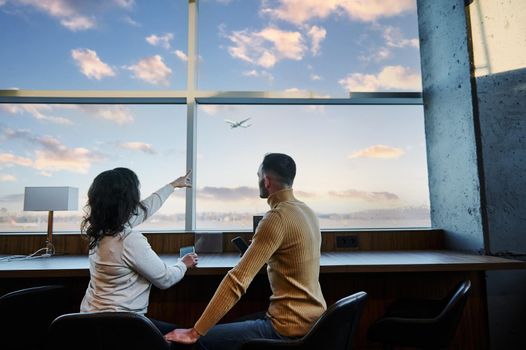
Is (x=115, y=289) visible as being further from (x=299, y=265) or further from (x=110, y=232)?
(x=299, y=265)

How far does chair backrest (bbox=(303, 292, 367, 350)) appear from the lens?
0.99m

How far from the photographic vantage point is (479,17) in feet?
7.38

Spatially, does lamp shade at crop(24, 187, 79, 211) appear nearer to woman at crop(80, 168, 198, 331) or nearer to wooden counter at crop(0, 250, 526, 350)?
wooden counter at crop(0, 250, 526, 350)

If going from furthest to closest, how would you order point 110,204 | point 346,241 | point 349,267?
point 346,241 < point 349,267 < point 110,204

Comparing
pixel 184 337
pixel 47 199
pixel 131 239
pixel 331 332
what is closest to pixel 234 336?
pixel 184 337

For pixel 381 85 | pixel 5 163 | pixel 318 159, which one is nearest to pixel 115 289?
pixel 318 159

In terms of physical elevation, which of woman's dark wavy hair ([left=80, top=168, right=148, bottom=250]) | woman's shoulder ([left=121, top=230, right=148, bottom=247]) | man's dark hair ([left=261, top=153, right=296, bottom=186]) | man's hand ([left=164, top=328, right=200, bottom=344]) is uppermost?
man's dark hair ([left=261, top=153, right=296, bottom=186])

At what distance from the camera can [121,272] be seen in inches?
50.2

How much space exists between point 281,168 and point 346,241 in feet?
4.08

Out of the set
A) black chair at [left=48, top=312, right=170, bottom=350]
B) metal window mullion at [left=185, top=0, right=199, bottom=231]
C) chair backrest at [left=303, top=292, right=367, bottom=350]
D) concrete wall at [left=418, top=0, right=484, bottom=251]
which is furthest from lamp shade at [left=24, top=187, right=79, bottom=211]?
concrete wall at [left=418, top=0, right=484, bottom=251]

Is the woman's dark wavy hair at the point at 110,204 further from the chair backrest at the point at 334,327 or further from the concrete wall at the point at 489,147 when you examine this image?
the concrete wall at the point at 489,147

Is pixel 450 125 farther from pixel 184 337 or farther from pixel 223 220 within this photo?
pixel 184 337

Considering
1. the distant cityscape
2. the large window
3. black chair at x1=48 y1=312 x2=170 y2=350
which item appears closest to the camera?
black chair at x1=48 y1=312 x2=170 y2=350

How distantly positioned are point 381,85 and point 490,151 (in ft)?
3.48
